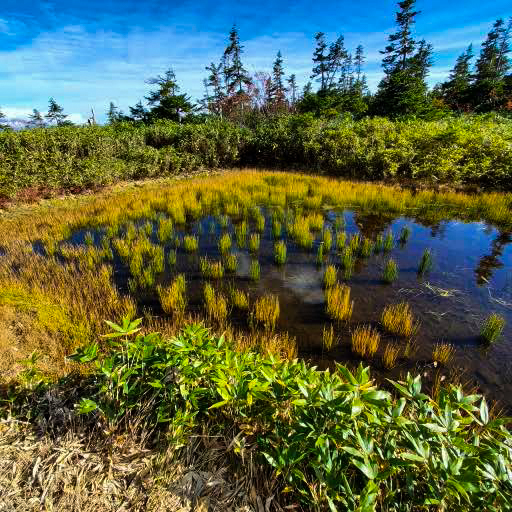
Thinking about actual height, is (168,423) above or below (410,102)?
below

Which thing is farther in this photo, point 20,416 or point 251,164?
point 251,164

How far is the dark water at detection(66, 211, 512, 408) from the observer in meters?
3.09

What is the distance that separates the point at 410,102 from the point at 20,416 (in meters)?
26.5

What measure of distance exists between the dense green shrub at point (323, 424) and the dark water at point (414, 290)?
1.62 meters

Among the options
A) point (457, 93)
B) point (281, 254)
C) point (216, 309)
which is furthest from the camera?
point (457, 93)

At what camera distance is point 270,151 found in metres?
15.5

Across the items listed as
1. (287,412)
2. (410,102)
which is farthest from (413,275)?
(410,102)

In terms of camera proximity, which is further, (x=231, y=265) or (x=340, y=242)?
(x=340, y=242)

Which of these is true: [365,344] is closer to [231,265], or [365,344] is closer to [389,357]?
[389,357]

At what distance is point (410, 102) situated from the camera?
21000mm

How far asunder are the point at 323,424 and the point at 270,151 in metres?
15.7

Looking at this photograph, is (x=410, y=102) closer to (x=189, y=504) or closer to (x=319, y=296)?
(x=319, y=296)

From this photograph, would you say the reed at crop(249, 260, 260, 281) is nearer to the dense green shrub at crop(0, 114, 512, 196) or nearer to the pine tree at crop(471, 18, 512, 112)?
the dense green shrub at crop(0, 114, 512, 196)

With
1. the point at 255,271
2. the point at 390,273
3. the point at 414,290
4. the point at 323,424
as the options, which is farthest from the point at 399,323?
the point at 323,424
